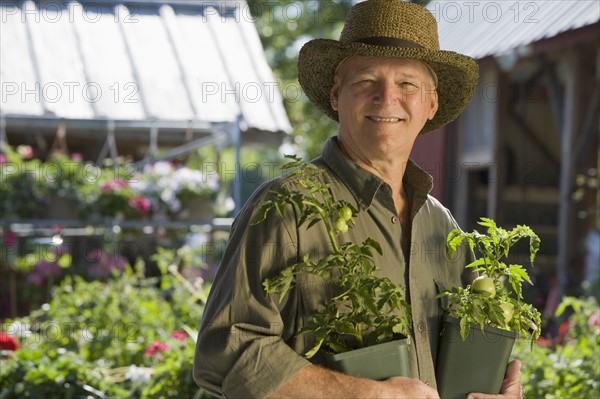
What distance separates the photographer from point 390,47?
2123 mm

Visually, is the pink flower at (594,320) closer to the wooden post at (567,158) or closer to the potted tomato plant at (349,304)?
the potted tomato plant at (349,304)

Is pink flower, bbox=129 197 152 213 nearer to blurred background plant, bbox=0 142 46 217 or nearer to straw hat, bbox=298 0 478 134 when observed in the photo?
blurred background plant, bbox=0 142 46 217

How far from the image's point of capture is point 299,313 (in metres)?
2.00

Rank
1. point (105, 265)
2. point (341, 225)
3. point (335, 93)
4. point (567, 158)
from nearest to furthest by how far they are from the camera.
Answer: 1. point (341, 225)
2. point (335, 93)
3. point (105, 265)
4. point (567, 158)

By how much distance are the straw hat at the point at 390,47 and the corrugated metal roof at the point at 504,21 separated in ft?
12.6

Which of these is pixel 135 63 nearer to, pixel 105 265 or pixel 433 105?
pixel 105 265

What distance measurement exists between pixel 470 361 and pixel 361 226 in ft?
1.27

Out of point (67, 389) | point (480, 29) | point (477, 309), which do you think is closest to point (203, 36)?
point (480, 29)

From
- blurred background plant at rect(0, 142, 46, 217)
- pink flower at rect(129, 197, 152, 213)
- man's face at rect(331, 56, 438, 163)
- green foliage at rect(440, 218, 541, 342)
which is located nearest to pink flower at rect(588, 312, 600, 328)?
green foliage at rect(440, 218, 541, 342)

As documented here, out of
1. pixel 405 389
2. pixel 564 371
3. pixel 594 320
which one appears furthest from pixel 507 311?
pixel 594 320

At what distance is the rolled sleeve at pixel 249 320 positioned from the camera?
6.16 feet

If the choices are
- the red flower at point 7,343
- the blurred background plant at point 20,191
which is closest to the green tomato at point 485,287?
the red flower at point 7,343

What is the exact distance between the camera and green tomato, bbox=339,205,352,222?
1.99 metres

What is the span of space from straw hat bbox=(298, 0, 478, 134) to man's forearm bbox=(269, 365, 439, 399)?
0.74 meters
